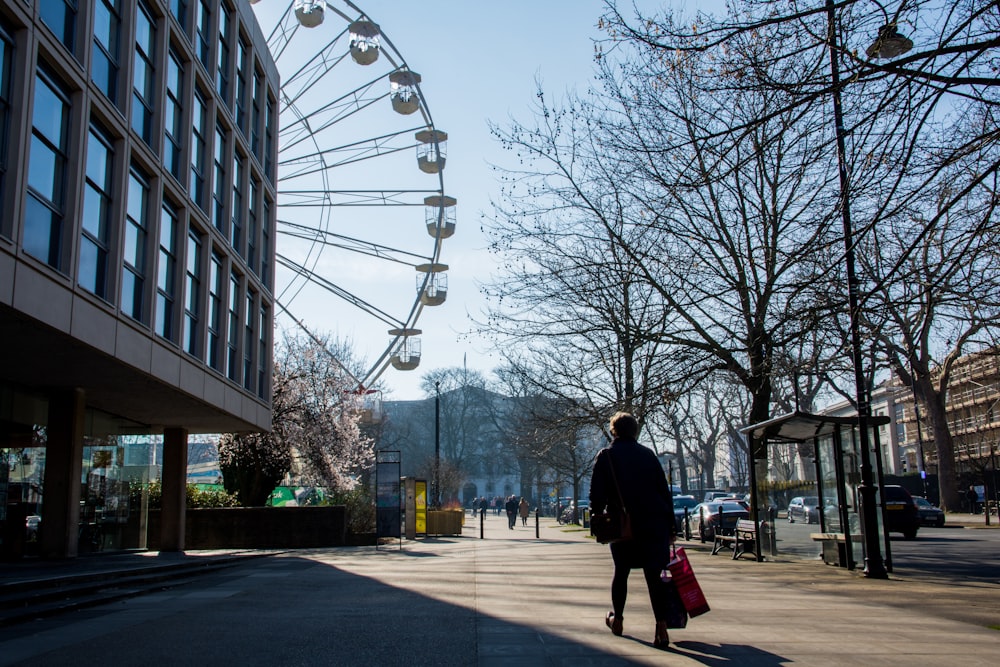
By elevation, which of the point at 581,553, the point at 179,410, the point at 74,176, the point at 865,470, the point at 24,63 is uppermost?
the point at 24,63

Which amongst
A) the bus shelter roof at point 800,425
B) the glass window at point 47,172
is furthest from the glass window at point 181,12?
the bus shelter roof at point 800,425

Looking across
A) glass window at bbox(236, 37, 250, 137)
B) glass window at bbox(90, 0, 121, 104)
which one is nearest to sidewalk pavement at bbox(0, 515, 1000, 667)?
glass window at bbox(90, 0, 121, 104)

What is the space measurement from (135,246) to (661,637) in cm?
1495

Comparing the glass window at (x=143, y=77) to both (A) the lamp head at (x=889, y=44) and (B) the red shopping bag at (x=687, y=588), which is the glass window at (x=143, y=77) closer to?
(A) the lamp head at (x=889, y=44)

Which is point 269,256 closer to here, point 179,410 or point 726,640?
point 179,410

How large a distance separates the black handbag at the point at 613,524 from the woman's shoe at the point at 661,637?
65 centimetres

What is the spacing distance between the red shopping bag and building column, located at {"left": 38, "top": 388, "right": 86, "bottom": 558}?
15616 millimetres

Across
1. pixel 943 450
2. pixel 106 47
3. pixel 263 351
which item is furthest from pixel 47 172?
pixel 943 450

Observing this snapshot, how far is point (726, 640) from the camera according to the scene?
686 cm

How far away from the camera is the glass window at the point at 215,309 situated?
76.4 feet

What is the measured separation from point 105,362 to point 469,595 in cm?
965

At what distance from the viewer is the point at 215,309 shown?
79.2ft

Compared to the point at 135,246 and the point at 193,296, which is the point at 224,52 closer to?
the point at 193,296

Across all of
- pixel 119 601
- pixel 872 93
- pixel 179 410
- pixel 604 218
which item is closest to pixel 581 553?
pixel 604 218
